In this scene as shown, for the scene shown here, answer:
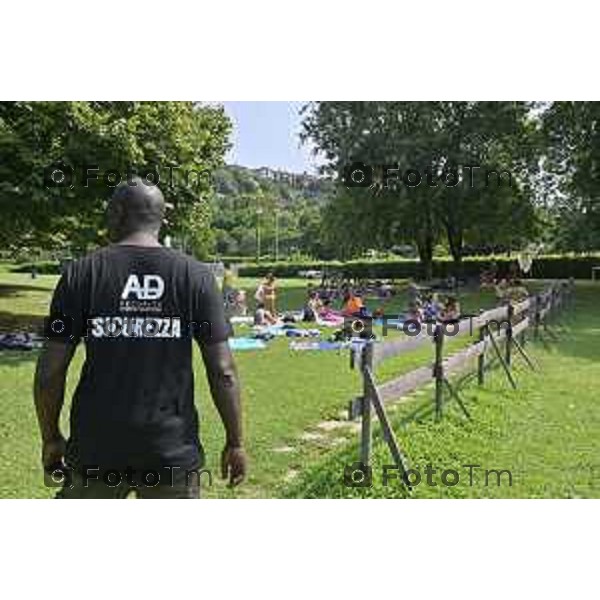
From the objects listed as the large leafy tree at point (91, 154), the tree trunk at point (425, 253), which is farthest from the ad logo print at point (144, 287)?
the tree trunk at point (425, 253)

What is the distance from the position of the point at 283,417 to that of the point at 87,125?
4.22 meters

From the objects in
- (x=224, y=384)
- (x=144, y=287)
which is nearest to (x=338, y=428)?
(x=224, y=384)

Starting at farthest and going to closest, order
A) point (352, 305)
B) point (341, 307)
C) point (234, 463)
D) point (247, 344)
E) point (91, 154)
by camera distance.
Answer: point (247, 344)
point (341, 307)
point (352, 305)
point (91, 154)
point (234, 463)

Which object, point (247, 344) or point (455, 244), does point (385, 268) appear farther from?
point (247, 344)

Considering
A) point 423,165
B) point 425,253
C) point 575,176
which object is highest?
point 575,176

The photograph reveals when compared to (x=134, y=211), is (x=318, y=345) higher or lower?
lower

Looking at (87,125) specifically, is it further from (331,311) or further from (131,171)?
(331,311)

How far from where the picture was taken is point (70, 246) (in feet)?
31.4

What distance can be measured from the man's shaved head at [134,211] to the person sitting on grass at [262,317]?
23.6 feet

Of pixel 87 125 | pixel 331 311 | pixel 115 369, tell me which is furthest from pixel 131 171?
pixel 115 369

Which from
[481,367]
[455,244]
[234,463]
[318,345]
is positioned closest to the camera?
[234,463]

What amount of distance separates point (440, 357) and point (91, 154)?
4828 mm

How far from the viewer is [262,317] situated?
11.5 metres

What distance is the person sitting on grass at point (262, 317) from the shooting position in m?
10.8
